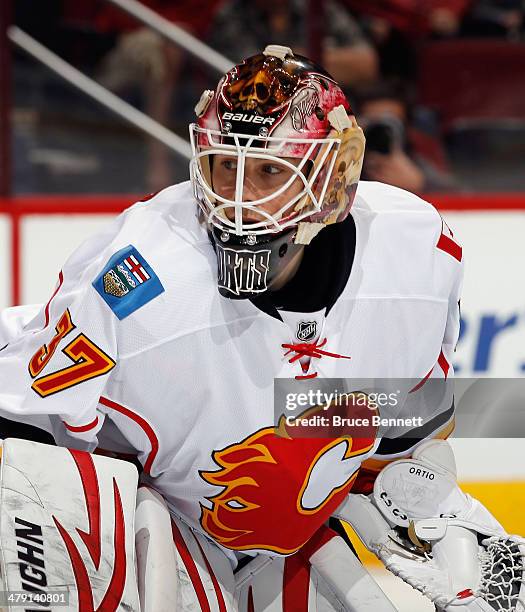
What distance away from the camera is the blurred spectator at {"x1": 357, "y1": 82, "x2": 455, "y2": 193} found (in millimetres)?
3520

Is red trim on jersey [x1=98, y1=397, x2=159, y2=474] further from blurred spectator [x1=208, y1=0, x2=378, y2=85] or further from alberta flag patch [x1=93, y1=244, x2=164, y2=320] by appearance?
blurred spectator [x1=208, y1=0, x2=378, y2=85]

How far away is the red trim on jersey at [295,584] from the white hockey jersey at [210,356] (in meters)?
0.08

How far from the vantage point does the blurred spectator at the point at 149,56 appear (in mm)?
3646

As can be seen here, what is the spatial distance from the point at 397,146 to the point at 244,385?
198 cm

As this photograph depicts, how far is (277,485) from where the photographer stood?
178 cm

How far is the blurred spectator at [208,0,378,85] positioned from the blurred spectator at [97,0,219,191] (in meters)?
0.07

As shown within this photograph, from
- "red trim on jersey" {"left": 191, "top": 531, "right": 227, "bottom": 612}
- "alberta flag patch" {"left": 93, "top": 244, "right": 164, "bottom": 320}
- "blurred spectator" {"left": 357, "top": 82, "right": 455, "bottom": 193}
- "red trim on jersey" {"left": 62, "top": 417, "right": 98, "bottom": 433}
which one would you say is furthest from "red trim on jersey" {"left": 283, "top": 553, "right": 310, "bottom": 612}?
"blurred spectator" {"left": 357, "top": 82, "right": 455, "bottom": 193}

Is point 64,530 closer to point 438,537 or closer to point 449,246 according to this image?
point 438,537

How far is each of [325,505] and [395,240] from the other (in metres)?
0.40

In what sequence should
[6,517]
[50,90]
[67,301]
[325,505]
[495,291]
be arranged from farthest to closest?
[50,90] → [495,291] → [325,505] → [67,301] → [6,517]

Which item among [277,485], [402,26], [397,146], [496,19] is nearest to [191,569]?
[277,485]

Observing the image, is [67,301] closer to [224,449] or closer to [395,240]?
[224,449]

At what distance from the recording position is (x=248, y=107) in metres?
1.67

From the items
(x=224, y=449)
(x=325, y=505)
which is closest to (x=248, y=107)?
(x=224, y=449)
